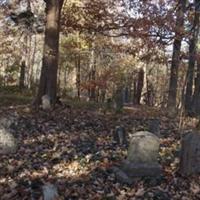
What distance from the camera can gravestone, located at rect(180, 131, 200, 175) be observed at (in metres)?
8.57

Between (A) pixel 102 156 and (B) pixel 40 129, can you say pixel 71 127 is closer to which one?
(B) pixel 40 129

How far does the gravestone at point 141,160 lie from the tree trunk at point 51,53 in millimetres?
8014

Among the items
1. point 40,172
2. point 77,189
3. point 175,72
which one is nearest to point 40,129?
point 40,172

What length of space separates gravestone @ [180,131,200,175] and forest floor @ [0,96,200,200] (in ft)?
0.59

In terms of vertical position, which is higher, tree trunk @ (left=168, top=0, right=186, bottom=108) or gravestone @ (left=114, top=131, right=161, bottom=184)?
tree trunk @ (left=168, top=0, right=186, bottom=108)

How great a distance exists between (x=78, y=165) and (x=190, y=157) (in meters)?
2.33

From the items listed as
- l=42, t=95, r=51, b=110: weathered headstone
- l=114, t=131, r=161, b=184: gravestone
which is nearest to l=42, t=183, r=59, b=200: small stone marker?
l=114, t=131, r=161, b=184: gravestone

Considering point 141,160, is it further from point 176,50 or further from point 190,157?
point 176,50

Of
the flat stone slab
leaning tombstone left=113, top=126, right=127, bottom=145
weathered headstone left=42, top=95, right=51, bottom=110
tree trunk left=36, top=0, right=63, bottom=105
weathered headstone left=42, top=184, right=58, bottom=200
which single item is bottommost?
weathered headstone left=42, top=184, right=58, bottom=200

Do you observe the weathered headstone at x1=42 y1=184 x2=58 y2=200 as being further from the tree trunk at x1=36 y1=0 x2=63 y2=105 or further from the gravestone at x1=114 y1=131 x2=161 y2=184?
the tree trunk at x1=36 y1=0 x2=63 y2=105

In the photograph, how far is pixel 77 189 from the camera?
25.1 feet

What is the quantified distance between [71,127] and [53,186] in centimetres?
588

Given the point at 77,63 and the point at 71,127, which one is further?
the point at 77,63

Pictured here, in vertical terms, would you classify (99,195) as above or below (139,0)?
below
